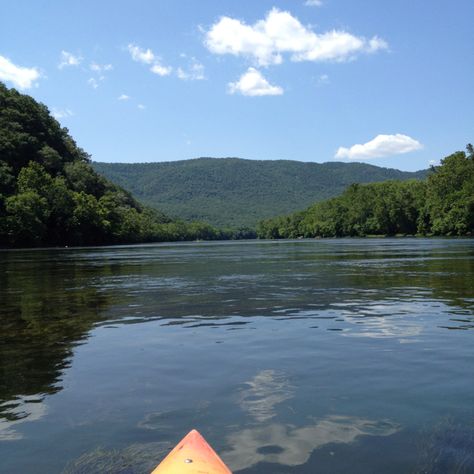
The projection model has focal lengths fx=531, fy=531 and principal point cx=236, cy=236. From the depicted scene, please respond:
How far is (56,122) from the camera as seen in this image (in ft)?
552

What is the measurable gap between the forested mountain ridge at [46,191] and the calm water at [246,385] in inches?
3772

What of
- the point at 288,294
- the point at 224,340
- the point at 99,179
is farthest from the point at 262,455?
the point at 99,179

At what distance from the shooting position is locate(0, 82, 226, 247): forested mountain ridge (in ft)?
352

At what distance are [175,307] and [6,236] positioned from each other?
317ft

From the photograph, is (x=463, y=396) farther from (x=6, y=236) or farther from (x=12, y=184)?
(x=12, y=184)

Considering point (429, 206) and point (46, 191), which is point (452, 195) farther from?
point (46, 191)

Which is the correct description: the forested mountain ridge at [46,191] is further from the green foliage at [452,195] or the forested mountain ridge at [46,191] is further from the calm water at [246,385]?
the calm water at [246,385]

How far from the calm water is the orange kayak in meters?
1.13

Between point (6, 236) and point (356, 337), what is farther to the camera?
point (6, 236)

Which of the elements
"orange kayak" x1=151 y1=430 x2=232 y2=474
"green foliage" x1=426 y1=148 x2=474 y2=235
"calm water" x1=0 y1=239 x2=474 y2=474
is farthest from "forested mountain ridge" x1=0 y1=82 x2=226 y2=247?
"orange kayak" x1=151 y1=430 x2=232 y2=474

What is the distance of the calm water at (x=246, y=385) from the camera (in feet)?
20.0

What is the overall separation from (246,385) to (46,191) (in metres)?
122

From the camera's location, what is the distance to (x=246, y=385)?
28.7ft

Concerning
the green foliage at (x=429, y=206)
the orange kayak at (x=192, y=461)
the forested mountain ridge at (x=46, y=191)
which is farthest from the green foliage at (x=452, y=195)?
the orange kayak at (x=192, y=461)
